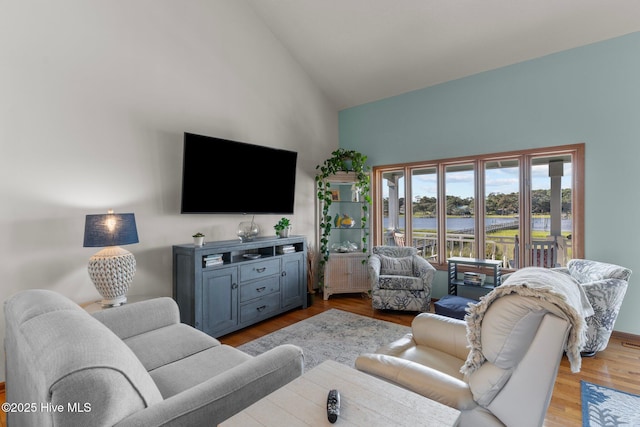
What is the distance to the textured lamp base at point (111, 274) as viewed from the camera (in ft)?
7.79

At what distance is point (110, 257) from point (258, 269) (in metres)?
1.48

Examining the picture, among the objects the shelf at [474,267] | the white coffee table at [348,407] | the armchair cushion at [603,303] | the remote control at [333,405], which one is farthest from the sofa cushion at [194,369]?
the shelf at [474,267]

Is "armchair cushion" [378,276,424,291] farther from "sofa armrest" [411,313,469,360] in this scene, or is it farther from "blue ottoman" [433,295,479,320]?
"sofa armrest" [411,313,469,360]

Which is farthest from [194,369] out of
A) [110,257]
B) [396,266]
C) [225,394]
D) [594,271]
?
[594,271]

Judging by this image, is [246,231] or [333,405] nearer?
[333,405]

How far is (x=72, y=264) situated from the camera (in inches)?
102

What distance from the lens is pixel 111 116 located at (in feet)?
9.19

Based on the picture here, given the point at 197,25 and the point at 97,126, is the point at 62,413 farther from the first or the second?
the point at 197,25

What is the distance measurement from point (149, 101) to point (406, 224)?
376 centimetres

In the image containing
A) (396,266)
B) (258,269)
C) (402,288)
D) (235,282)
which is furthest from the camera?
(396,266)

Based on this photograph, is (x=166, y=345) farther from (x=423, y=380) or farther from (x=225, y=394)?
(x=423, y=380)

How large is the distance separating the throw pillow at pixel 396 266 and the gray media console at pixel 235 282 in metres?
1.14

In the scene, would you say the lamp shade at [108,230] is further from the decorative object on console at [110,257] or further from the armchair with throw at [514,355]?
the armchair with throw at [514,355]

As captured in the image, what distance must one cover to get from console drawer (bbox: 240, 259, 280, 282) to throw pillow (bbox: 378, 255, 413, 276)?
1481 mm
